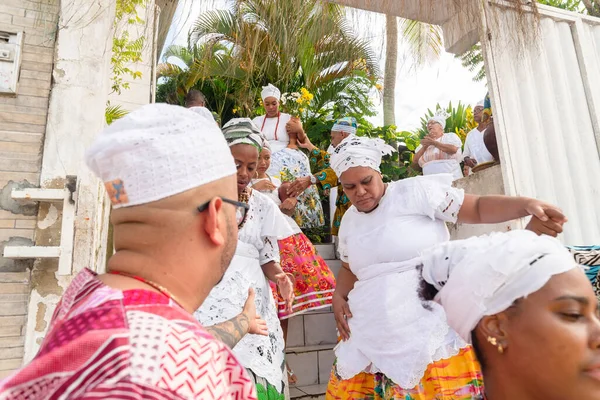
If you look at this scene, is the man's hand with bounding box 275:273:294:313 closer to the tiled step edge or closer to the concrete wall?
the tiled step edge

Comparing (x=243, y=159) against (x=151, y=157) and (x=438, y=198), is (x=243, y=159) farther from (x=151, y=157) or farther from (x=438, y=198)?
(x=151, y=157)

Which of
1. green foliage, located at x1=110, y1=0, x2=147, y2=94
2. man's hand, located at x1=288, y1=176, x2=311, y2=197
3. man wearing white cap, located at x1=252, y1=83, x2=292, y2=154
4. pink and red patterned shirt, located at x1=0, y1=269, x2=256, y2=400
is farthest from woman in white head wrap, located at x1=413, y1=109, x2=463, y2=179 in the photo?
pink and red patterned shirt, located at x1=0, y1=269, x2=256, y2=400

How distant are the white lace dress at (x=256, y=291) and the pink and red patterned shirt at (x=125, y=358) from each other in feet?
4.71

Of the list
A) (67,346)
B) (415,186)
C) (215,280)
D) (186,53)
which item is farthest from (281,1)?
(186,53)

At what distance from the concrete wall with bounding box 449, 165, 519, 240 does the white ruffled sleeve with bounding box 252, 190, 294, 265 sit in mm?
2319

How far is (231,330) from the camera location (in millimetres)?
1464

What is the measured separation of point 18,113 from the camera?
306cm

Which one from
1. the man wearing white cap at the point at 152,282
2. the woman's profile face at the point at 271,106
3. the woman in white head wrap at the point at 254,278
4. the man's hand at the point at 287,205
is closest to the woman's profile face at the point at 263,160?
the man's hand at the point at 287,205

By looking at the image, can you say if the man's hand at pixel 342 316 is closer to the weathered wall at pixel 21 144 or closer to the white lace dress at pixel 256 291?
the white lace dress at pixel 256 291

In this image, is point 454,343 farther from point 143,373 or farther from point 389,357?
point 143,373

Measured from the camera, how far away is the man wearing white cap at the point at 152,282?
745 millimetres

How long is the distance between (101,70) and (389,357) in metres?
2.82

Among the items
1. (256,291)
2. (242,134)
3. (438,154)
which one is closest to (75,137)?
(242,134)

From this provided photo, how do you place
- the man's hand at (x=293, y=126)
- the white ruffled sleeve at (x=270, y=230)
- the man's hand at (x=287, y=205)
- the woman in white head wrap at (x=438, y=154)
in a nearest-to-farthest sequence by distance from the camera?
1. the white ruffled sleeve at (x=270, y=230)
2. the man's hand at (x=287, y=205)
3. the man's hand at (x=293, y=126)
4. the woman in white head wrap at (x=438, y=154)
